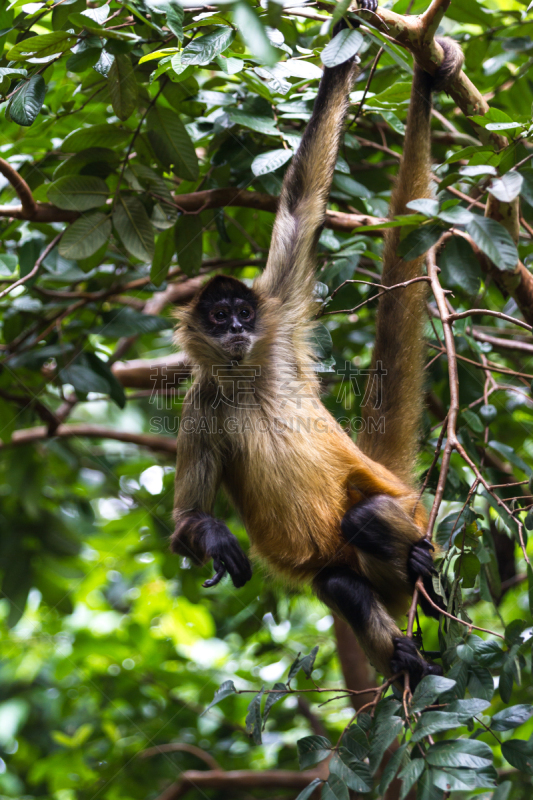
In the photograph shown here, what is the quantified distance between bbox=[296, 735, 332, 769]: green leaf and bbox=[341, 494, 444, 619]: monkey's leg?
861mm

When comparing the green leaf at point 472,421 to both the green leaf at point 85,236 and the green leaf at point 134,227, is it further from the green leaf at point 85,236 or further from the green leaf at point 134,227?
the green leaf at point 85,236

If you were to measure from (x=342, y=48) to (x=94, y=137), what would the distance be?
1465mm

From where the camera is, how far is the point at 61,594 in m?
5.00

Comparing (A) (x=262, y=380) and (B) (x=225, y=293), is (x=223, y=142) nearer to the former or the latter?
(B) (x=225, y=293)

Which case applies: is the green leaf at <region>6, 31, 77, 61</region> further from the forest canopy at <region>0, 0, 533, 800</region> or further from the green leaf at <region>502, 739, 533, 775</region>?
the green leaf at <region>502, 739, 533, 775</region>

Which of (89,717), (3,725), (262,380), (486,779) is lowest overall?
(3,725)

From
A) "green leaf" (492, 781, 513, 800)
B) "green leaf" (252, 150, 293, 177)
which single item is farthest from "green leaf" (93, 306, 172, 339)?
"green leaf" (492, 781, 513, 800)

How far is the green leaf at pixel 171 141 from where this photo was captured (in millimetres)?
3213

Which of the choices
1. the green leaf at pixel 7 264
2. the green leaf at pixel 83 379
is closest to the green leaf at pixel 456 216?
the green leaf at pixel 83 379

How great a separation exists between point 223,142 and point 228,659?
4564 mm

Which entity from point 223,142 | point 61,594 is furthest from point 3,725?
point 223,142

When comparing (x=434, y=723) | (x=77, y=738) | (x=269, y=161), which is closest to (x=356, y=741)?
Answer: (x=434, y=723)

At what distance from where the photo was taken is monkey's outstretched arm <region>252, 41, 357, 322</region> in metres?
3.22

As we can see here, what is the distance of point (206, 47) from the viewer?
2.50 m
